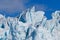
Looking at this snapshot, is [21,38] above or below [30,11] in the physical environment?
below

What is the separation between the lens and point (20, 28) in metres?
23.4

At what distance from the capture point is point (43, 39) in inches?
907

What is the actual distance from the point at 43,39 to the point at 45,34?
0.39 m

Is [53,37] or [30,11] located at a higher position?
[30,11]

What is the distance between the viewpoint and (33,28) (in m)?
23.1

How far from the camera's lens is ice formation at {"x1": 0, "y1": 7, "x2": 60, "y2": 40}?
2316cm

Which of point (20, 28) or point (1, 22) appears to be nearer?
point (20, 28)

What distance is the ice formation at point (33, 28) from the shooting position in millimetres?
23156

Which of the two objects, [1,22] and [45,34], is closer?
[45,34]

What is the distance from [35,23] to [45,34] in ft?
3.55

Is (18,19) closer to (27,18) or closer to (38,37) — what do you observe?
(27,18)

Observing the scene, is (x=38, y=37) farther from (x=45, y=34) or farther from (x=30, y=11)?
(x=30, y=11)

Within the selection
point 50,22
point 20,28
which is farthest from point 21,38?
point 50,22

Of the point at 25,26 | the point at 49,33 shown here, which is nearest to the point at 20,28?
the point at 25,26
